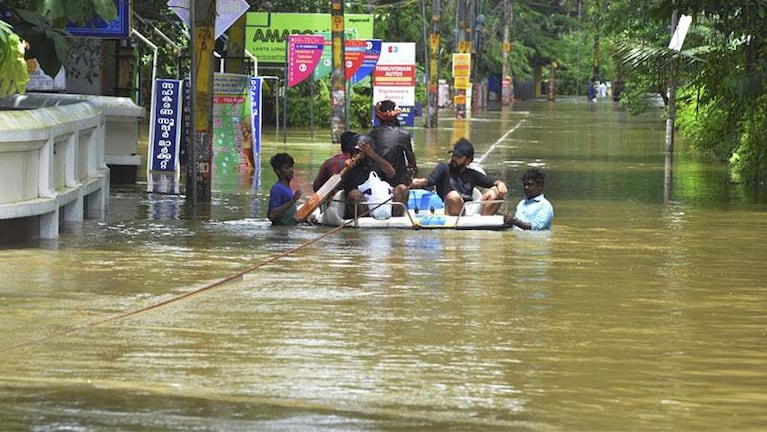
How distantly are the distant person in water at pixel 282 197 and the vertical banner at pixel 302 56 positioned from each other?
961 inches

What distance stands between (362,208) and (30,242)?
387 cm

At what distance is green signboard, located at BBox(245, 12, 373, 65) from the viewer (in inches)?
1891

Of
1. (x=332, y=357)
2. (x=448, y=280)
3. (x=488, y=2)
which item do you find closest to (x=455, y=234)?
(x=448, y=280)

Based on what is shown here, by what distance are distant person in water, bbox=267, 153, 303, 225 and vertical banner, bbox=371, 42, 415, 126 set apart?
32.8m

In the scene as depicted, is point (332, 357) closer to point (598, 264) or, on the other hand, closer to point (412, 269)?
point (412, 269)

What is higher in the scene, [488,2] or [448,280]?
[488,2]

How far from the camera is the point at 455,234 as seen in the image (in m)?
17.2

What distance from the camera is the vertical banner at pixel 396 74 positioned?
50.9m

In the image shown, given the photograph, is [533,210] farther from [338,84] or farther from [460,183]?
[338,84]

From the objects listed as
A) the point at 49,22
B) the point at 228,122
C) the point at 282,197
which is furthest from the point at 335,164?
the point at 228,122

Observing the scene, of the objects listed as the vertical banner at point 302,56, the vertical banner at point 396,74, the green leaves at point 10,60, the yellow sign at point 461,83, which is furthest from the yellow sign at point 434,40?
the green leaves at point 10,60

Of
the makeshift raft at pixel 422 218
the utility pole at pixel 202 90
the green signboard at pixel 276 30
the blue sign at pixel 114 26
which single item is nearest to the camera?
the makeshift raft at pixel 422 218

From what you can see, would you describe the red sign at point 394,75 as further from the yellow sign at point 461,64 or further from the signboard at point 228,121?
the signboard at point 228,121

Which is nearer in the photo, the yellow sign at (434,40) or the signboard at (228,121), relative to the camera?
the signboard at (228,121)
